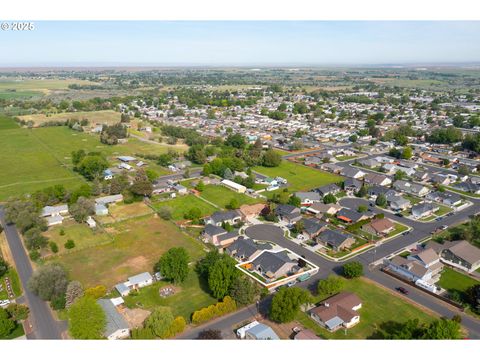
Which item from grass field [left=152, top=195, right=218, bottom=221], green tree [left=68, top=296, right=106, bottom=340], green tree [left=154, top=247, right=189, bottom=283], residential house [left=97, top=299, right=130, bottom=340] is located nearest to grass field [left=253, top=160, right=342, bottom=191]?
grass field [left=152, top=195, right=218, bottom=221]

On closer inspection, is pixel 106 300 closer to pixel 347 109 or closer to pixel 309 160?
pixel 309 160

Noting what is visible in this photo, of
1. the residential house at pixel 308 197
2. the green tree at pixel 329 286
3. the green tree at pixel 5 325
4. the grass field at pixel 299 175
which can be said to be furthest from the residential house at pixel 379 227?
the green tree at pixel 5 325

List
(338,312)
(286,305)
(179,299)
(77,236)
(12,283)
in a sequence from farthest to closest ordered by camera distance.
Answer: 1. (77,236)
2. (12,283)
3. (179,299)
4. (338,312)
5. (286,305)

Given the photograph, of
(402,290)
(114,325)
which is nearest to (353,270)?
(402,290)

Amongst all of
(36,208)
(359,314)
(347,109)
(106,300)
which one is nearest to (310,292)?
(359,314)

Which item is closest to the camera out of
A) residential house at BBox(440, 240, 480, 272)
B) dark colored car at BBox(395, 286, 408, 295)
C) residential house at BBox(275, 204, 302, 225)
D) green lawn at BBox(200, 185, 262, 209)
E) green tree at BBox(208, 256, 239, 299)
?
green tree at BBox(208, 256, 239, 299)

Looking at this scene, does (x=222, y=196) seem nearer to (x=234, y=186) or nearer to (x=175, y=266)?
(x=234, y=186)

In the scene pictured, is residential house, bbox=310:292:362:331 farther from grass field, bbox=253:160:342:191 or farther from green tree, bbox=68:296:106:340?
grass field, bbox=253:160:342:191
